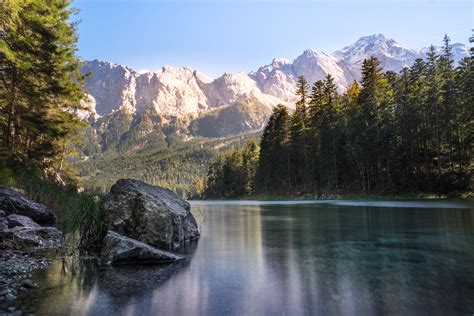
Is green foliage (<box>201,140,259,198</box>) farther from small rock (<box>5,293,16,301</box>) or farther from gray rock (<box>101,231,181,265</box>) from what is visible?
small rock (<box>5,293,16,301</box>)

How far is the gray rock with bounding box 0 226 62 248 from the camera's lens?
1113 centimetres

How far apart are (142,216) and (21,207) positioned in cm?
508

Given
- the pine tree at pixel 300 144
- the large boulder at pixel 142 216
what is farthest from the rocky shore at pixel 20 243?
the pine tree at pixel 300 144

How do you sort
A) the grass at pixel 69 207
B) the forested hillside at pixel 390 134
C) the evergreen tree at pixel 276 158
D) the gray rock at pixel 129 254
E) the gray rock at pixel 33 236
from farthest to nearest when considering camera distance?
the evergreen tree at pixel 276 158
the forested hillside at pixel 390 134
the grass at pixel 69 207
the gray rock at pixel 33 236
the gray rock at pixel 129 254

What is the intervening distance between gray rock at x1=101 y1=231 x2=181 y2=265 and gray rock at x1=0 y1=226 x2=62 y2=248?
294 centimetres

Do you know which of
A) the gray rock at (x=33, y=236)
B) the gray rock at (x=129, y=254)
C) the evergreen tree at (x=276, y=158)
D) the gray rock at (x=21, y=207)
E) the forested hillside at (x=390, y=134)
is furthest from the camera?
the evergreen tree at (x=276, y=158)

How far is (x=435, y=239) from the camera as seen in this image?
13.0 metres

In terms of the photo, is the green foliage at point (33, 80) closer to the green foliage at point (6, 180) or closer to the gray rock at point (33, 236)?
the green foliage at point (6, 180)

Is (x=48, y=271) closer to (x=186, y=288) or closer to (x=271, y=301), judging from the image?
(x=186, y=288)

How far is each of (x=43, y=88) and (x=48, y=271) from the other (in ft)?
64.7

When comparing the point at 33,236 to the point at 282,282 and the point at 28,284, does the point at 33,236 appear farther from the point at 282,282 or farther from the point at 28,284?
the point at 282,282

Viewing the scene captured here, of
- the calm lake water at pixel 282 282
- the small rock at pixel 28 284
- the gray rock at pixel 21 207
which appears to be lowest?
the calm lake water at pixel 282 282

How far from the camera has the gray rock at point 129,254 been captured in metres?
9.91

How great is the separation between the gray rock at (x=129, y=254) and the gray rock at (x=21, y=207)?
18.5ft
